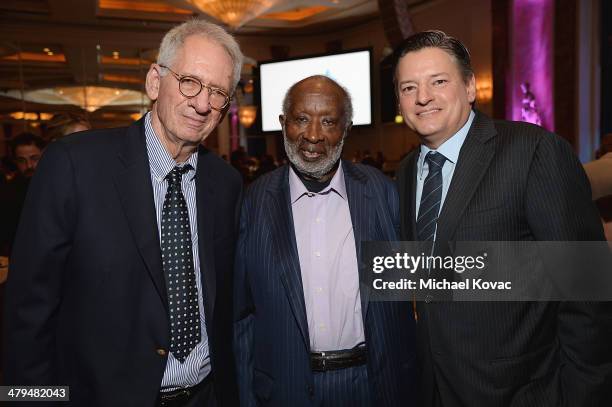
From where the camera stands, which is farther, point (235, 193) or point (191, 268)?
point (235, 193)

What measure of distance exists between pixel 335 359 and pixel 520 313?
26.6 inches

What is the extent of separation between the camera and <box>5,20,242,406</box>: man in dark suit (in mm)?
1315

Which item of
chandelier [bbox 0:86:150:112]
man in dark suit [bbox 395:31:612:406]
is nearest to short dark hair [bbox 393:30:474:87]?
man in dark suit [bbox 395:31:612:406]

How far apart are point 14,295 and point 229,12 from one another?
7342mm

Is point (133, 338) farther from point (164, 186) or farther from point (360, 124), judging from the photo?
point (360, 124)

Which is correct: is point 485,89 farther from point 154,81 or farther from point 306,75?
point 154,81

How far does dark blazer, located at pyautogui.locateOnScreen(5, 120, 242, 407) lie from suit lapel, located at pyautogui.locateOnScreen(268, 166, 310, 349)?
47 cm

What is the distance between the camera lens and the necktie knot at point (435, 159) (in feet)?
5.33

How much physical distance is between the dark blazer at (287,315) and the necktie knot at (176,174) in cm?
36

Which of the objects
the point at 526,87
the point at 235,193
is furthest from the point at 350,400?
the point at 526,87

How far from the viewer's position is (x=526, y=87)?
29.4 feet

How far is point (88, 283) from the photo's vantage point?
1361 mm

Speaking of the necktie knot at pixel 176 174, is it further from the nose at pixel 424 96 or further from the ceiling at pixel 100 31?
the ceiling at pixel 100 31

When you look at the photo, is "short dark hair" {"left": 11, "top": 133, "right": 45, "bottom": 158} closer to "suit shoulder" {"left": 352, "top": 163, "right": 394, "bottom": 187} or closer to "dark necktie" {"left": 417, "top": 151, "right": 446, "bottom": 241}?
"suit shoulder" {"left": 352, "top": 163, "right": 394, "bottom": 187}
